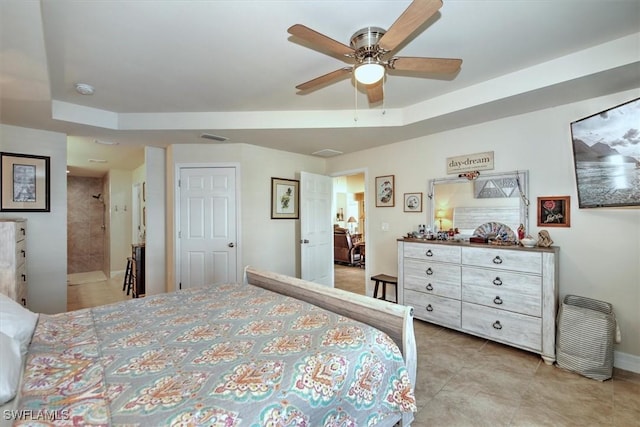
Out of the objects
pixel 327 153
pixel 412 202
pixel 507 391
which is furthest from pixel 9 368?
pixel 327 153

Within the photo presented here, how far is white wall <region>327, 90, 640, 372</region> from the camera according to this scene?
7.78 feet

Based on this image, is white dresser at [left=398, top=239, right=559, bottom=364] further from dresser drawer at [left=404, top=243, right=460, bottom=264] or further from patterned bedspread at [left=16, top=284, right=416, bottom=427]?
patterned bedspread at [left=16, top=284, right=416, bottom=427]

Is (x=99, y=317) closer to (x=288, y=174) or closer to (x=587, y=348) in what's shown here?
(x=288, y=174)

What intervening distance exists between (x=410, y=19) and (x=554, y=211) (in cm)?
243

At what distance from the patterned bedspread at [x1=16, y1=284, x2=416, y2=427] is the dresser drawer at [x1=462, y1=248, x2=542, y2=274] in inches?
70.3

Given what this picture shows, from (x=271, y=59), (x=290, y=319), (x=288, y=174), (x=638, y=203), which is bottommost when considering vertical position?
(x=290, y=319)

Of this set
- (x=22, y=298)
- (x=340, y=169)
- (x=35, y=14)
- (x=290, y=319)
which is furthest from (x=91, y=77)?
(x=340, y=169)

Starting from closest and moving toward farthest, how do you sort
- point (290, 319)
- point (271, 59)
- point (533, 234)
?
point (290, 319) → point (271, 59) → point (533, 234)

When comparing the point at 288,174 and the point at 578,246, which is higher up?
the point at 288,174

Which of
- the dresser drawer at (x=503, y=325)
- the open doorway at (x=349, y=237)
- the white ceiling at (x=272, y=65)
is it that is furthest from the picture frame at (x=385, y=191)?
the dresser drawer at (x=503, y=325)

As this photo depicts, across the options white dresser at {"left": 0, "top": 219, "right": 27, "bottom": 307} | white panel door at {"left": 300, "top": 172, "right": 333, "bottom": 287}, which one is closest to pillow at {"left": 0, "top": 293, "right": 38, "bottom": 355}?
white dresser at {"left": 0, "top": 219, "right": 27, "bottom": 307}

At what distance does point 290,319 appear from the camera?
167cm

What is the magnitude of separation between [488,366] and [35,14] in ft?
12.5

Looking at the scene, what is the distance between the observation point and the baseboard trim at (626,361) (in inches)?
91.9
